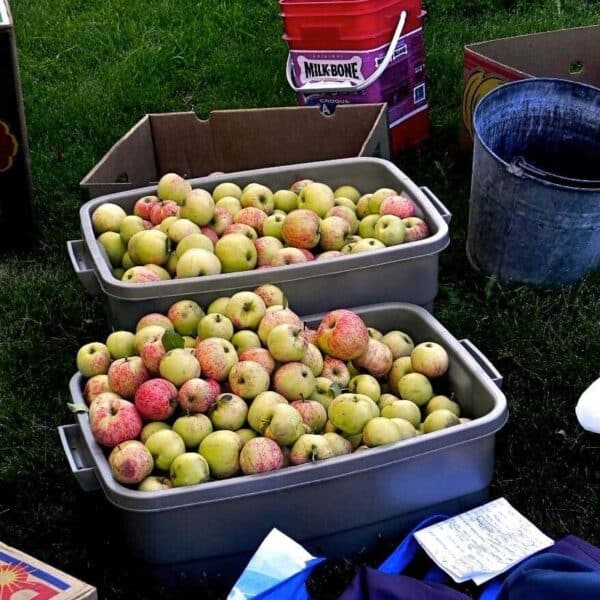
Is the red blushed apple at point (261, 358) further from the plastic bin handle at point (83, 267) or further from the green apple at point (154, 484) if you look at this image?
the plastic bin handle at point (83, 267)

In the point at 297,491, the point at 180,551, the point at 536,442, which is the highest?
the point at 297,491

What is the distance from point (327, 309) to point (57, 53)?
3098mm

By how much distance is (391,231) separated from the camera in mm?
2572

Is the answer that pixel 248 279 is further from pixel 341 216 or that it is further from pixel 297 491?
pixel 297 491

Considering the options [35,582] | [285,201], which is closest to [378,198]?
[285,201]

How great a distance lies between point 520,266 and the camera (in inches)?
121

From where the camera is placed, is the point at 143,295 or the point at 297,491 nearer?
the point at 297,491

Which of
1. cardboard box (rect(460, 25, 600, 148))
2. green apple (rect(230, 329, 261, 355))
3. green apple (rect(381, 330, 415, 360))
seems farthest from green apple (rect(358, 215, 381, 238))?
cardboard box (rect(460, 25, 600, 148))

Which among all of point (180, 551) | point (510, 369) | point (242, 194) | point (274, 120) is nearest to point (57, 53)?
point (274, 120)

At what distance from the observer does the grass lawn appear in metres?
2.34

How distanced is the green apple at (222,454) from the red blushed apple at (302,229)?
2.56 ft

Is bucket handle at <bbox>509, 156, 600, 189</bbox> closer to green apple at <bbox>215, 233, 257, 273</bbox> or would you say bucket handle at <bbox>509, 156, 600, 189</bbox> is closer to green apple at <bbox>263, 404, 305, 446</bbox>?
green apple at <bbox>215, 233, 257, 273</bbox>

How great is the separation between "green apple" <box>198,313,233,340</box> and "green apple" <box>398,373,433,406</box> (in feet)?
1.55

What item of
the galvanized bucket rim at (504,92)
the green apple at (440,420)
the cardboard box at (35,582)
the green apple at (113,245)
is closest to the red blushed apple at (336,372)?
the green apple at (440,420)
